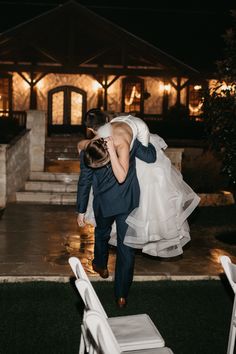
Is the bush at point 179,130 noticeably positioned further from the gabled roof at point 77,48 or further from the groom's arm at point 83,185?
the groom's arm at point 83,185

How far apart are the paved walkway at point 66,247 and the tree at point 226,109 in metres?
1.40

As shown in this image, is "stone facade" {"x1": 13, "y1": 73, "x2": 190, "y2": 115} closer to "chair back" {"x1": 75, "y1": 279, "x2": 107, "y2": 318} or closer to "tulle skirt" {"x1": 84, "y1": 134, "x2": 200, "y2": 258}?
"tulle skirt" {"x1": 84, "y1": 134, "x2": 200, "y2": 258}

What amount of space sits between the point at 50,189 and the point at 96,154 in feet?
26.2

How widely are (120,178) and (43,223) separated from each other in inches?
198

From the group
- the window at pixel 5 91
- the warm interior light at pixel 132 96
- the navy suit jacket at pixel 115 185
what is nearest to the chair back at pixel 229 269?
the navy suit jacket at pixel 115 185

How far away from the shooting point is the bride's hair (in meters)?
4.87

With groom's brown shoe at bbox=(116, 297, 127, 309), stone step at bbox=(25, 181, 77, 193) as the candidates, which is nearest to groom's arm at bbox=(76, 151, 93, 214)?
groom's brown shoe at bbox=(116, 297, 127, 309)

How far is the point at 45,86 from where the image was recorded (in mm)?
26109

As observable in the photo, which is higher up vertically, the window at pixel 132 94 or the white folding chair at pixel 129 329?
the window at pixel 132 94

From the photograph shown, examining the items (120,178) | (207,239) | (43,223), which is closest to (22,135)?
(43,223)

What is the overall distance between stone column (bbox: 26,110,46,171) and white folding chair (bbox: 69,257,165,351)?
9807 millimetres

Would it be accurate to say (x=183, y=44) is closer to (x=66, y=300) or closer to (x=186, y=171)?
(x=186, y=171)

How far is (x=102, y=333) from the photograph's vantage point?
2.65m

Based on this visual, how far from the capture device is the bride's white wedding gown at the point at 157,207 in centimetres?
546
